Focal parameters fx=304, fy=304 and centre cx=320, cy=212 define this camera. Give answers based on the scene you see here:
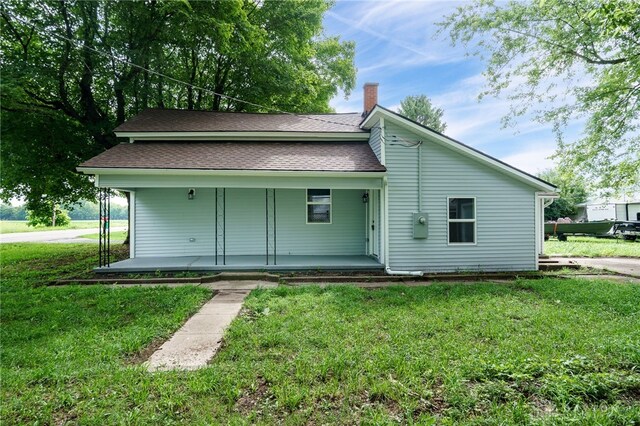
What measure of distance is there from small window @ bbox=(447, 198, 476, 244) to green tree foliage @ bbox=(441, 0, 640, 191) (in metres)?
7.77

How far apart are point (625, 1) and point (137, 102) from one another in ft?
52.3

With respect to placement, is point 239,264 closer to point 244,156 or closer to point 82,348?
point 244,156

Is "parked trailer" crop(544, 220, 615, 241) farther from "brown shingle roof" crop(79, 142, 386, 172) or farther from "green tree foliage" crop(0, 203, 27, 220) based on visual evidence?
"green tree foliage" crop(0, 203, 27, 220)

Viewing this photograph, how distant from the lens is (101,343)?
12.6ft

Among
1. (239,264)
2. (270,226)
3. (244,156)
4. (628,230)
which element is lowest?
(239,264)

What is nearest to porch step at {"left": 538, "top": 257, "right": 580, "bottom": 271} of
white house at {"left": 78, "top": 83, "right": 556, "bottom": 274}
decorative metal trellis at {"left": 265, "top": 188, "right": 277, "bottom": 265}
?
white house at {"left": 78, "top": 83, "right": 556, "bottom": 274}

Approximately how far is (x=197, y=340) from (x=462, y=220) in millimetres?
7441

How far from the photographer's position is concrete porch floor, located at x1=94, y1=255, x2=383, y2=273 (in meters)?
8.24

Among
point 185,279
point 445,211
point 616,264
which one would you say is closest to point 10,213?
point 185,279

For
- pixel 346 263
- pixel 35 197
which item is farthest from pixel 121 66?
pixel 346 263

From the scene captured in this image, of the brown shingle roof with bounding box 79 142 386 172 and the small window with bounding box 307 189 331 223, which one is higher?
the brown shingle roof with bounding box 79 142 386 172

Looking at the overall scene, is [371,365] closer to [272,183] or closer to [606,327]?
[606,327]

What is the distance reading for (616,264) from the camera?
1031 cm

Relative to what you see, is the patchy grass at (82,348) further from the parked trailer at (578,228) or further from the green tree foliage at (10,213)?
the green tree foliage at (10,213)
